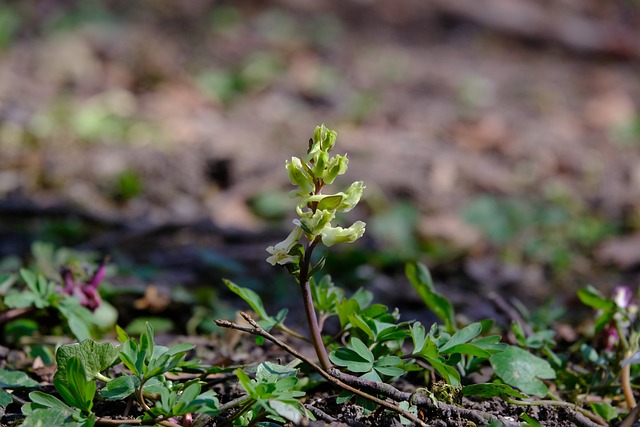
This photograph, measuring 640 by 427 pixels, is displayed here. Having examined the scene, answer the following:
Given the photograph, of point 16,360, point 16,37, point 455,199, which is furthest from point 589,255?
point 16,37

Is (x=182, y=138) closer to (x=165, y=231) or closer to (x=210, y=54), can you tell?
(x=165, y=231)

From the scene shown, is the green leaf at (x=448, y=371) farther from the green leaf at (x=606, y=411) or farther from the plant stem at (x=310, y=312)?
the green leaf at (x=606, y=411)

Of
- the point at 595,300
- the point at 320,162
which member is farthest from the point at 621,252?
the point at 320,162

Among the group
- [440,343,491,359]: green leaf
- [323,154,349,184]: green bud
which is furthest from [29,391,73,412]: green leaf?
[440,343,491,359]: green leaf

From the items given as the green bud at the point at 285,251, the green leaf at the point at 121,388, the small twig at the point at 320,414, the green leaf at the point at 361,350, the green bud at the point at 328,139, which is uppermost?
the green bud at the point at 328,139

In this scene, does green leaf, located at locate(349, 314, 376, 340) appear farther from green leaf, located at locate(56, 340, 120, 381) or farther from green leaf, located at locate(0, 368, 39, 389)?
green leaf, located at locate(0, 368, 39, 389)

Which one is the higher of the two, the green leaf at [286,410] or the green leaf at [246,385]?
the green leaf at [246,385]

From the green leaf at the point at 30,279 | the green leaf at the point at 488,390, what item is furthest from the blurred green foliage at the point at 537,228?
the green leaf at the point at 30,279
